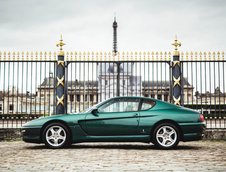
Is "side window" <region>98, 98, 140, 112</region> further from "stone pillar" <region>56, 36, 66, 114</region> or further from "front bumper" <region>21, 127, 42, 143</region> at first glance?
"stone pillar" <region>56, 36, 66, 114</region>

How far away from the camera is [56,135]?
28.5 ft

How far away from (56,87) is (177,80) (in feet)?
13.9

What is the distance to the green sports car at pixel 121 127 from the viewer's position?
8523 millimetres

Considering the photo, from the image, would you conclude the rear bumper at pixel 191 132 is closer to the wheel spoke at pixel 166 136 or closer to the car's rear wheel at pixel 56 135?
the wheel spoke at pixel 166 136

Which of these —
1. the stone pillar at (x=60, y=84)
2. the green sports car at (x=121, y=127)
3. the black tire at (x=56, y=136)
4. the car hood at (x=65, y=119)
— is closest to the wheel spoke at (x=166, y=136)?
the green sports car at (x=121, y=127)

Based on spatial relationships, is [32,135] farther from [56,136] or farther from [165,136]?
[165,136]

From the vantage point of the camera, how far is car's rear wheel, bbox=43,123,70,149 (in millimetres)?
8602

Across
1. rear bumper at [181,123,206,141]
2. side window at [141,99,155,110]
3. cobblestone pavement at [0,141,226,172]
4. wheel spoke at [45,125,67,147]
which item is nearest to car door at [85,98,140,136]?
side window at [141,99,155,110]

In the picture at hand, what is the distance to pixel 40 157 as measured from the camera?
6.89m

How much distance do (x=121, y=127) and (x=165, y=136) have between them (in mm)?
1049

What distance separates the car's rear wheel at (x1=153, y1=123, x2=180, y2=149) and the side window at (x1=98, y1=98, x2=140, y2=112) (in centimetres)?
75

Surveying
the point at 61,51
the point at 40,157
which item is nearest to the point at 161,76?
the point at 61,51

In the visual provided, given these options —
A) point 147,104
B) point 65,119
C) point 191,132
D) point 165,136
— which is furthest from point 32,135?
point 191,132

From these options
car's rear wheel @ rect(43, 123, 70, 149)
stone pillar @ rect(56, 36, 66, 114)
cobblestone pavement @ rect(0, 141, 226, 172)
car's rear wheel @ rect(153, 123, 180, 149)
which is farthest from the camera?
stone pillar @ rect(56, 36, 66, 114)
